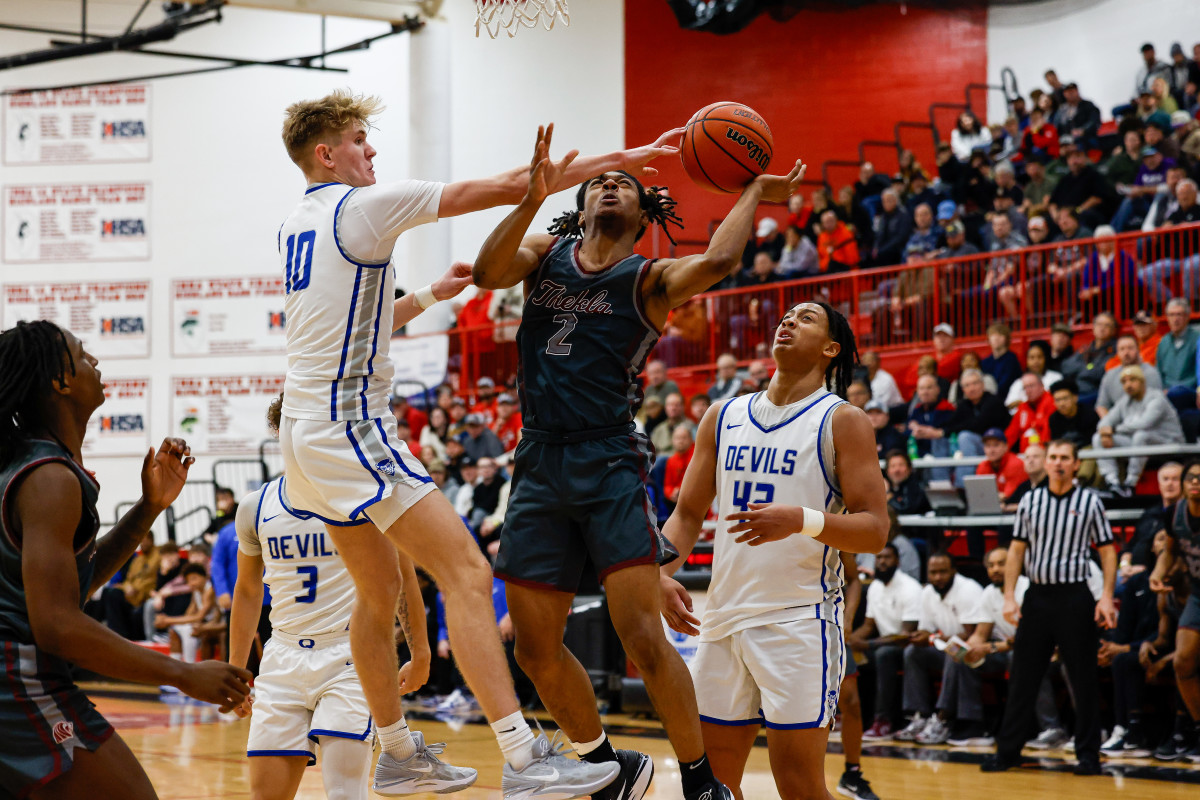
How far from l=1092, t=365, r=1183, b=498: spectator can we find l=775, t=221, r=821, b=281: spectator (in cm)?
579

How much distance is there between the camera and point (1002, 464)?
11414 mm

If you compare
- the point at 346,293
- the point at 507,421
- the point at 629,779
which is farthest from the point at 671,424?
the point at 346,293

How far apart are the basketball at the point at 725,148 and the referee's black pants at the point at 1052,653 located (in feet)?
16.7

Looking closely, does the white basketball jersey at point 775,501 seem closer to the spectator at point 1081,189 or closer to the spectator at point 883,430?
the spectator at point 883,430

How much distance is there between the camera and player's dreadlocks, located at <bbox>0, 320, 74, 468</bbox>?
10.5 ft

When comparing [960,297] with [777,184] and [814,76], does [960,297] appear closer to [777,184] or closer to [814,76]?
[814,76]

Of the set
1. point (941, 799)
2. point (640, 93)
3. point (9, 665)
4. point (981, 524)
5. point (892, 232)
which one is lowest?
Result: point (941, 799)

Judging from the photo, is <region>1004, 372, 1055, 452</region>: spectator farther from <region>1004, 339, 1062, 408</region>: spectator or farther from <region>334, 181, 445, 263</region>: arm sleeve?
<region>334, 181, 445, 263</region>: arm sleeve

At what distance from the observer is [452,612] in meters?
3.94

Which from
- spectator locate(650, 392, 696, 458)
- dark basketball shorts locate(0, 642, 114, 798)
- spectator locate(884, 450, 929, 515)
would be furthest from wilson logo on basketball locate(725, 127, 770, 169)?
spectator locate(650, 392, 696, 458)

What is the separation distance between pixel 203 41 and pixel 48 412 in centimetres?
2004

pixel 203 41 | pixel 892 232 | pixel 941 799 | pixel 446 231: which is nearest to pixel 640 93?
pixel 446 231

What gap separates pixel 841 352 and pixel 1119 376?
6922 mm

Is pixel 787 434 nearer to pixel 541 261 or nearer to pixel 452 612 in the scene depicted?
pixel 541 261
